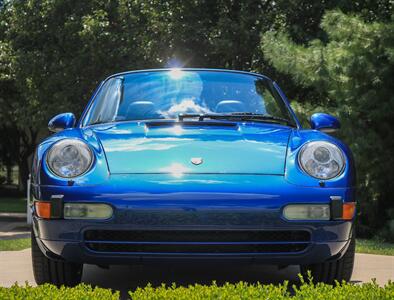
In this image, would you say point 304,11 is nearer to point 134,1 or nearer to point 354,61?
point 134,1

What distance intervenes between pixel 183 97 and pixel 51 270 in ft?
5.56

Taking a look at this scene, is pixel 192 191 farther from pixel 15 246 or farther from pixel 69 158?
pixel 15 246

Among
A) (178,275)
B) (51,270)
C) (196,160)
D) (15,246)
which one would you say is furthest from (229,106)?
(15,246)

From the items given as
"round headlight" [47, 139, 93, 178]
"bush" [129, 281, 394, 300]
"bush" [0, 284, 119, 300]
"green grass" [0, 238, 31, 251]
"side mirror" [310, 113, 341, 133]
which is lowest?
"green grass" [0, 238, 31, 251]

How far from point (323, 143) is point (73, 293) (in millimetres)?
1847

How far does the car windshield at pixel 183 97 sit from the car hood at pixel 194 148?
1.47 ft

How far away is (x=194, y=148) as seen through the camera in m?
4.25

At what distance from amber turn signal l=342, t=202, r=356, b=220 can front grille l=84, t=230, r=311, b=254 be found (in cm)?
25

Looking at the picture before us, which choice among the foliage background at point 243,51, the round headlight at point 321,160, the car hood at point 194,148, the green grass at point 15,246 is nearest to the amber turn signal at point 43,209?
the car hood at point 194,148

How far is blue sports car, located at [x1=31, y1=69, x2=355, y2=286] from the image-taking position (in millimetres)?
3902

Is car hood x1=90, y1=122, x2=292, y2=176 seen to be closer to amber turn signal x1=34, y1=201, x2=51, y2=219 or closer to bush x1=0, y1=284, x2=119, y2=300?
amber turn signal x1=34, y1=201, x2=51, y2=219

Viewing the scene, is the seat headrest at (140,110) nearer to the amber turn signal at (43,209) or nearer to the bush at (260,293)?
the amber turn signal at (43,209)

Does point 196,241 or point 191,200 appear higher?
point 191,200

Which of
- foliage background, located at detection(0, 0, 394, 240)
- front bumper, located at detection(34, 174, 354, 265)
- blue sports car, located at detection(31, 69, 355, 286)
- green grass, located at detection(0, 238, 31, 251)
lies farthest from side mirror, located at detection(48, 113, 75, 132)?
foliage background, located at detection(0, 0, 394, 240)
